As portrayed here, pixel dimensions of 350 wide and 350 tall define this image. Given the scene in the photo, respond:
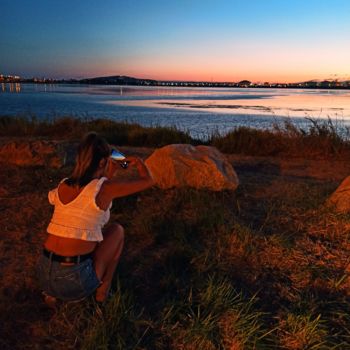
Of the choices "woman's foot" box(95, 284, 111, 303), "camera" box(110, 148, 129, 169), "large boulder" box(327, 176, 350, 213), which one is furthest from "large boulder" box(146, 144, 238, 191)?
"woman's foot" box(95, 284, 111, 303)

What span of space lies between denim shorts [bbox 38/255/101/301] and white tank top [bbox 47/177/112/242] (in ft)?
0.62

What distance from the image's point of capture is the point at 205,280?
3.47 meters

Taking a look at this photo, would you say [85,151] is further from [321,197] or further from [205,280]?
[321,197]

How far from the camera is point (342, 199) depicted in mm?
5098

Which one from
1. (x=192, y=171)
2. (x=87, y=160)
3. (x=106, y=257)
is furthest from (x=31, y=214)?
(x=87, y=160)

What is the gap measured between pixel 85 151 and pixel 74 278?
811mm

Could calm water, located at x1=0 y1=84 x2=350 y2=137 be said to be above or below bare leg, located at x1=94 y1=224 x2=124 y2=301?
below

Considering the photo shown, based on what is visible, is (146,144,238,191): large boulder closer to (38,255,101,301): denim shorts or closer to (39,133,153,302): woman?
(39,133,153,302): woman

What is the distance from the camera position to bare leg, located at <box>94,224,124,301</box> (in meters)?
3.06

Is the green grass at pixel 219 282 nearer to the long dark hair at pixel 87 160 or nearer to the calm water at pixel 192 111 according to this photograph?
the long dark hair at pixel 87 160

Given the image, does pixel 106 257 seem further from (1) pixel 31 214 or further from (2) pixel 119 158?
(1) pixel 31 214

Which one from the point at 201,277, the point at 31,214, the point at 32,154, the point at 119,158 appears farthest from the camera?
the point at 32,154

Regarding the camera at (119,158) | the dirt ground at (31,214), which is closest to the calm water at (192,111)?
the dirt ground at (31,214)

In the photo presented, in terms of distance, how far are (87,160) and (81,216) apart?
14.1 inches
